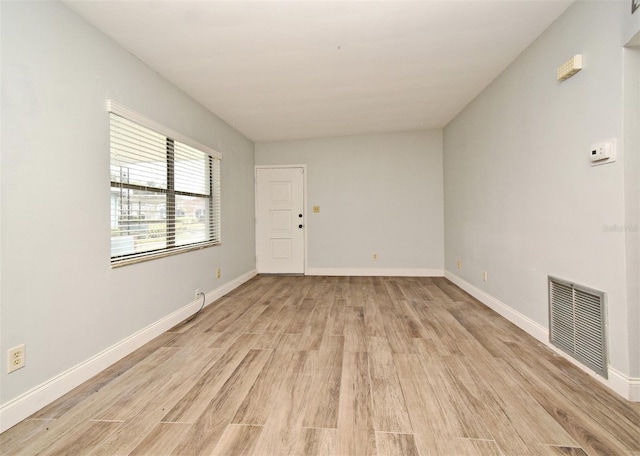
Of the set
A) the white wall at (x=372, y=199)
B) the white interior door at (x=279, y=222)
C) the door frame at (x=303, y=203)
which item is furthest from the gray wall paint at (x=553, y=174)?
the white interior door at (x=279, y=222)

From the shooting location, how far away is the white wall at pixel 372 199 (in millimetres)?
5094

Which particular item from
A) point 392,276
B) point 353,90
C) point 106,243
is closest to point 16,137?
point 106,243

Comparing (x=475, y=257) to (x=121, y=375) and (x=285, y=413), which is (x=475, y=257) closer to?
(x=285, y=413)

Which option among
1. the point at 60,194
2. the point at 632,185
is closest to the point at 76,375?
the point at 60,194

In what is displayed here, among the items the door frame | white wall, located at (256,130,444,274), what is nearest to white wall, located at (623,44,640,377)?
white wall, located at (256,130,444,274)

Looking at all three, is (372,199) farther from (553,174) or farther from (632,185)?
(632,185)

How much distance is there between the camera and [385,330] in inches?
107

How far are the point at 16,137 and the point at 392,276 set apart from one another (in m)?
4.75

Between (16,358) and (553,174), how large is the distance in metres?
3.55

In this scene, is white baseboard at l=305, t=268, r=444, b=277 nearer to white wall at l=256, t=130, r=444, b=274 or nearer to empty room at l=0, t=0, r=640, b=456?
white wall at l=256, t=130, r=444, b=274

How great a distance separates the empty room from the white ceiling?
2 centimetres

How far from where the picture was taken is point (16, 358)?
5.09ft

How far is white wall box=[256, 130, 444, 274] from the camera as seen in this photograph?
16.7 ft

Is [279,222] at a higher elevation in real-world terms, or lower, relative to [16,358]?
higher
